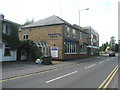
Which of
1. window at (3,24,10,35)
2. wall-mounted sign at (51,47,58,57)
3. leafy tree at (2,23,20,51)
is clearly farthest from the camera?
wall-mounted sign at (51,47,58,57)

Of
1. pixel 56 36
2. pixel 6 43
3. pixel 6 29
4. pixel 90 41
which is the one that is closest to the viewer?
pixel 6 43

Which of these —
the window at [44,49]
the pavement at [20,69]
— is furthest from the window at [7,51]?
the window at [44,49]

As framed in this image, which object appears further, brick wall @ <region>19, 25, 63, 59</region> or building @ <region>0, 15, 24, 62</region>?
brick wall @ <region>19, 25, 63, 59</region>

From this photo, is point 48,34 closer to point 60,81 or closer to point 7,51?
point 7,51

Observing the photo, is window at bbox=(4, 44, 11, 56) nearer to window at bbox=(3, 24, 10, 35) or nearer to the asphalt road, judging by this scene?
window at bbox=(3, 24, 10, 35)

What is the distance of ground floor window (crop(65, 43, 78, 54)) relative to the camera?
27.1m

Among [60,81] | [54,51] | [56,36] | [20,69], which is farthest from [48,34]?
[60,81]

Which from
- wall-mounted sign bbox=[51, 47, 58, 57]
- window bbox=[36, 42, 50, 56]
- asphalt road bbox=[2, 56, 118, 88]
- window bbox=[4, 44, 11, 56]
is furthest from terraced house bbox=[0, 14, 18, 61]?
asphalt road bbox=[2, 56, 118, 88]

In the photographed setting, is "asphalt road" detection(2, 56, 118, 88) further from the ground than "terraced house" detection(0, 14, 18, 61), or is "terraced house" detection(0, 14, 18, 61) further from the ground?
A: "terraced house" detection(0, 14, 18, 61)

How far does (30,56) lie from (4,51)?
4.88m

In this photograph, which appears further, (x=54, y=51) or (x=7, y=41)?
(x=54, y=51)

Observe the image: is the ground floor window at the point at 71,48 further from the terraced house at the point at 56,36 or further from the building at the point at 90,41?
the building at the point at 90,41

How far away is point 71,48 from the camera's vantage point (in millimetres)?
29172

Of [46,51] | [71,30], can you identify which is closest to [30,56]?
[46,51]
